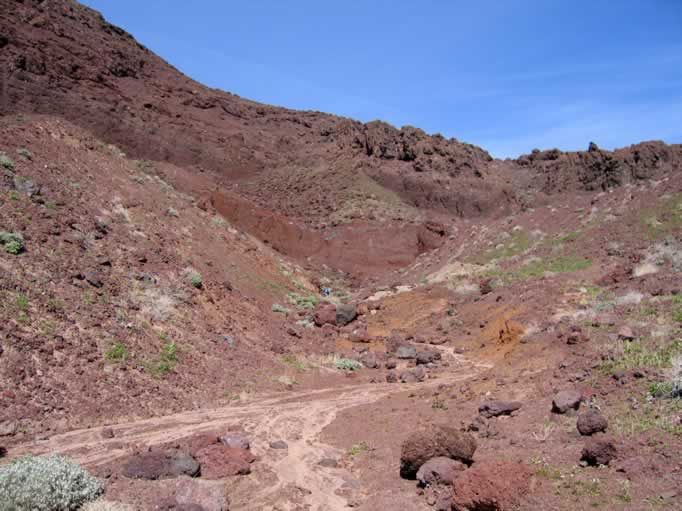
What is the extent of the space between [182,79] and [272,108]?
42.8 ft

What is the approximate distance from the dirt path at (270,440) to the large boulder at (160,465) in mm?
668

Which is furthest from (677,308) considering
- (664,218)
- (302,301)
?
(302,301)

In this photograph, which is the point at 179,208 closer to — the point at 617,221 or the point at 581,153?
the point at 617,221

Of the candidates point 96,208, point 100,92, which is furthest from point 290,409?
point 100,92

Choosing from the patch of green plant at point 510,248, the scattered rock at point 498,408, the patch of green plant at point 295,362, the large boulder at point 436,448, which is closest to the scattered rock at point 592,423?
the large boulder at point 436,448

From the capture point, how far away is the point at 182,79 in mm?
60250

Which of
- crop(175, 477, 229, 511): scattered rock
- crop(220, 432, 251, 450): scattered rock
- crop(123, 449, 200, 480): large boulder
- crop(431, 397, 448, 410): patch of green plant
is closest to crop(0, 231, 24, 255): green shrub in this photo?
crop(123, 449, 200, 480): large boulder

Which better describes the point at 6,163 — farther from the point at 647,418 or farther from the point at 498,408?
the point at 647,418

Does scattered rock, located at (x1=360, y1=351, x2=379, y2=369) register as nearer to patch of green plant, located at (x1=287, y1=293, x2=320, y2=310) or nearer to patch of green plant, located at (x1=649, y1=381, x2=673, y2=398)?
patch of green plant, located at (x1=287, y1=293, x2=320, y2=310)

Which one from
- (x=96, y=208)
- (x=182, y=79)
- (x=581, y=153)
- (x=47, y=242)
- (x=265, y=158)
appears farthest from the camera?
(x=182, y=79)

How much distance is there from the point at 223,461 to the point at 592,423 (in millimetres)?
4772

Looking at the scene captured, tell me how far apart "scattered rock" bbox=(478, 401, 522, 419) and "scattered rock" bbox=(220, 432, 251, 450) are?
11.9ft

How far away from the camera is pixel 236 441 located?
809 centimetres

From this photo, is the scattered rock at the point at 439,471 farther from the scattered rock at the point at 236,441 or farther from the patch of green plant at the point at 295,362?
the patch of green plant at the point at 295,362
